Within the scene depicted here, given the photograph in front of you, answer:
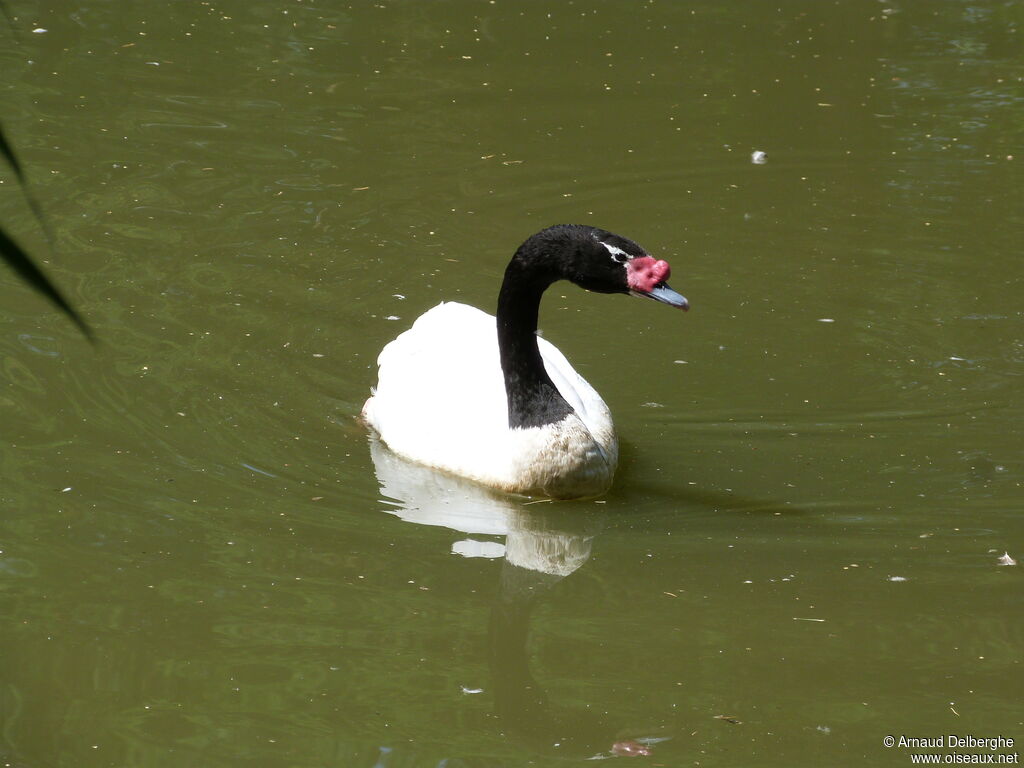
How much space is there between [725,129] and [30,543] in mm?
6682

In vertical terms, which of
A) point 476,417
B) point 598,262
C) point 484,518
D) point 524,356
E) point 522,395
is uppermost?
point 598,262

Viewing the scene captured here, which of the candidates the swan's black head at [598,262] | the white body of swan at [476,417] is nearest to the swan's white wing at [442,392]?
the white body of swan at [476,417]

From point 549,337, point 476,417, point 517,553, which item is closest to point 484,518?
point 517,553

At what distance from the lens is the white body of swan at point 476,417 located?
6207mm

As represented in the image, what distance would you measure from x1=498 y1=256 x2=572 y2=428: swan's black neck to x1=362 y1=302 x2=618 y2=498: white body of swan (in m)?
0.07

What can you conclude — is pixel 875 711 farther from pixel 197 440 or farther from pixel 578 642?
pixel 197 440

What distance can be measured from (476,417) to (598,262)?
3.48 feet

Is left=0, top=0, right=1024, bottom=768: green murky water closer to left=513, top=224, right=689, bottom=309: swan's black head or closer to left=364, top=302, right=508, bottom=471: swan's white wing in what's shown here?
left=364, top=302, right=508, bottom=471: swan's white wing

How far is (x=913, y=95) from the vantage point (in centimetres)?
1116

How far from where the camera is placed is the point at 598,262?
5.88 metres

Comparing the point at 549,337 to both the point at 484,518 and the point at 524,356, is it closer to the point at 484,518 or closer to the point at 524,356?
the point at 524,356

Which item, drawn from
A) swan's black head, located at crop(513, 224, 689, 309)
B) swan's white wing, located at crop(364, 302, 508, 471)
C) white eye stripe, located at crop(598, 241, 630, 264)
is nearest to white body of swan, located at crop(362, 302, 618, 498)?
swan's white wing, located at crop(364, 302, 508, 471)

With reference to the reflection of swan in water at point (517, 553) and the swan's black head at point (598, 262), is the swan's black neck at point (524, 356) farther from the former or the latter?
the reflection of swan in water at point (517, 553)

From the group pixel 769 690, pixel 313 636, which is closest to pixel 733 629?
pixel 769 690
